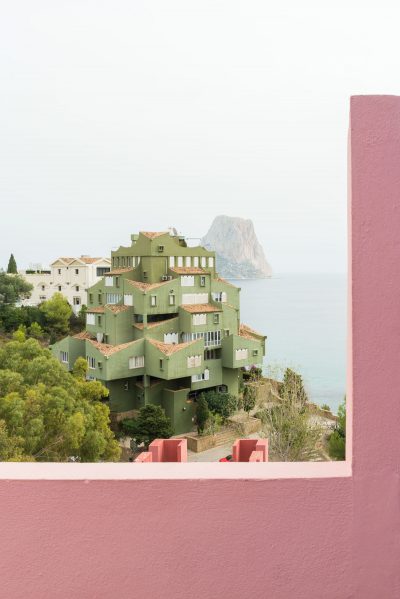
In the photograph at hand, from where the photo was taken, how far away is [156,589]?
66 centimetres

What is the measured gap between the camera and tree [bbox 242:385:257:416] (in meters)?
14.6

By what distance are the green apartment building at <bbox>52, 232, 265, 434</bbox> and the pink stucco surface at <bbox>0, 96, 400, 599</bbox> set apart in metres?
12.9

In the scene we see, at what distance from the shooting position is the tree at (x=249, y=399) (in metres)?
14.6

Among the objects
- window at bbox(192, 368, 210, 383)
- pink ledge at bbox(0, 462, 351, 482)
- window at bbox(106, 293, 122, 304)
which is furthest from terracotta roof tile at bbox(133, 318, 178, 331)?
pink ledge at bbox(0, 462, 351, 482)

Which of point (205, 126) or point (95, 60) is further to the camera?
point (205, 126)

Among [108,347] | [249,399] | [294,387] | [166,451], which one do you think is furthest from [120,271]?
[166,451]

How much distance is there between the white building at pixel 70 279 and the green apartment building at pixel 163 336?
11.0 ft

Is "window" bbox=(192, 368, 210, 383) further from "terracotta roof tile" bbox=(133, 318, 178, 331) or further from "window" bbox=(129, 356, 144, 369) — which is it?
"terracotta roof tile" bbox=(133, 318, 178, 331)

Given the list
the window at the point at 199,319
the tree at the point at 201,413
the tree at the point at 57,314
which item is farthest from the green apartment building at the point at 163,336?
the tree at the point at 57,314

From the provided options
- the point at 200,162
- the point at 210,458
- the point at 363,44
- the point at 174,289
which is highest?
the point at 200,162

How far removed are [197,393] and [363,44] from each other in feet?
33.5

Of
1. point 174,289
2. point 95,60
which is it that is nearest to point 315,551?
point 174,289

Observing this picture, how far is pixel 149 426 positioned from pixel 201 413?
2276 mm

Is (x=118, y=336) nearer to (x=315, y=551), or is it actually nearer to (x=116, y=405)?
(x=116, y=405)
